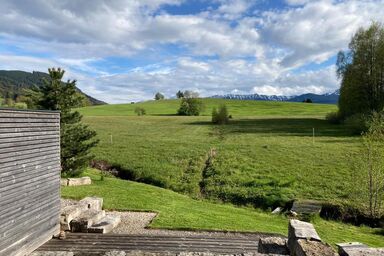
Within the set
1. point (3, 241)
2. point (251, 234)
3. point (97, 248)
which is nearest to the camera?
point (3, 241)

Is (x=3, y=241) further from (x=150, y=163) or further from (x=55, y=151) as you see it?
(x=150, y=163)

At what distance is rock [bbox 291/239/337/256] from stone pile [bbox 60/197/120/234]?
7.02 metres

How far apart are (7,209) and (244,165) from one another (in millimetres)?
19654

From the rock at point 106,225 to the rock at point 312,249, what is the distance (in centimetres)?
689

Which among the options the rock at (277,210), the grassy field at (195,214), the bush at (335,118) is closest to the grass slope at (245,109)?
the bush at (335,118)

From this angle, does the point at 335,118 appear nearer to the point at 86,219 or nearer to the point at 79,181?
the point at 79,181

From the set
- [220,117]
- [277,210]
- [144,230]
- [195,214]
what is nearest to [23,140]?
[144,230]

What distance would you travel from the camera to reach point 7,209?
1019cm

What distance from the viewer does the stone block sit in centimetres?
988

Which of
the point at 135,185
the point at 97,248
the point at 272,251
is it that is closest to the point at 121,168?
the point at 135,185

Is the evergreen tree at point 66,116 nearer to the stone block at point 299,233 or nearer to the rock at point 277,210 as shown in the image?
the rock at point 277,210

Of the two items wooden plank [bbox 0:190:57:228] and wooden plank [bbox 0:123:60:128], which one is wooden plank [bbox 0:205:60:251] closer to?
wooden plank [bbox 0:190:57:228]

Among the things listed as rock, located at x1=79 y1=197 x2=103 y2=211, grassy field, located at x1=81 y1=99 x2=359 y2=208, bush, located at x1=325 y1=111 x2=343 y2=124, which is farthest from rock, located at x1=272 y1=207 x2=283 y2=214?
bush, located at x1=325 y1=111 x2=343 y2=124

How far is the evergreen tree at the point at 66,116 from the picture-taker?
70.6 ft
